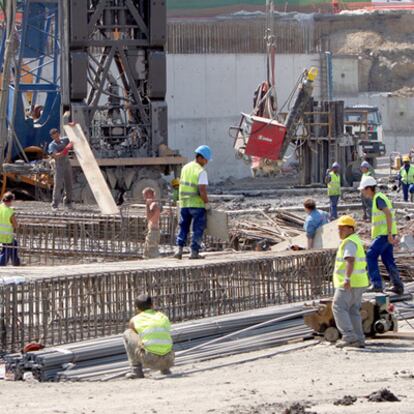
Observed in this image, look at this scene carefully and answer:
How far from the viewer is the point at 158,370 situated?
12.1 metres

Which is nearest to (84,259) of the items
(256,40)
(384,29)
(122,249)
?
(122,249)

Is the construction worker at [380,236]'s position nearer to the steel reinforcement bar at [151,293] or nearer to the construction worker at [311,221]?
the steel reinforcement bar at [151,293]

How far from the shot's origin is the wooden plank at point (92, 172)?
23281mm

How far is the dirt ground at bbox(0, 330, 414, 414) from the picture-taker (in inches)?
391

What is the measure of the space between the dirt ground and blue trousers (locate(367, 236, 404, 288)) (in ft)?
7.38

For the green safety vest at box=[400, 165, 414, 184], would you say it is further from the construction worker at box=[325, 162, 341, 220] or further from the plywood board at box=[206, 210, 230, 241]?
the plywood board at box=[206, 210, 230, 241]

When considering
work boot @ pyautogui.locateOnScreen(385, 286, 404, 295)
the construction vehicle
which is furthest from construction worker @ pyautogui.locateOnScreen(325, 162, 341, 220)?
work boot @ pyautogui.locateOnScreen(385, 286, 404, 295)

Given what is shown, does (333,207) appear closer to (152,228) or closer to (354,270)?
(152,228)

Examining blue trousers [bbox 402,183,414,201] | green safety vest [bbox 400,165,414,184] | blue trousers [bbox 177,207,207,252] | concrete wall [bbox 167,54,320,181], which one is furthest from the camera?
concrete wall [bbox 167,54,320,181]

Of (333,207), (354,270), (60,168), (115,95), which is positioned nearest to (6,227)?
(60,168)

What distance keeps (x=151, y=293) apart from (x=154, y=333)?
2.71m

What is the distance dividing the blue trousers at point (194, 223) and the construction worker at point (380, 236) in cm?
208

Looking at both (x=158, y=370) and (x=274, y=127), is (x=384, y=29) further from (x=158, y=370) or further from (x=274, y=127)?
(x=158, y=370)

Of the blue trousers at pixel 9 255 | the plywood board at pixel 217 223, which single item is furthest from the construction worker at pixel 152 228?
the plywood board at pixel 217 223
